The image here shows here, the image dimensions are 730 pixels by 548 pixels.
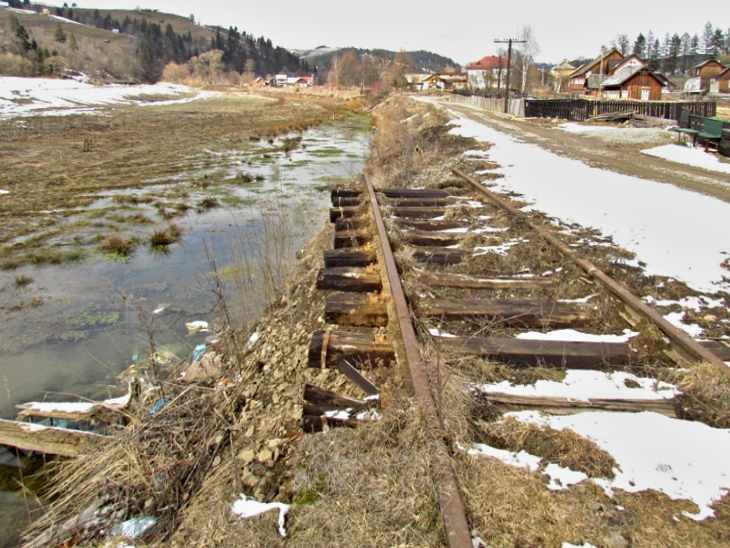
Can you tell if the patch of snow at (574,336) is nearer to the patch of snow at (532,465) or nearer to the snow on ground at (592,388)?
the snow on ground at (592,388)

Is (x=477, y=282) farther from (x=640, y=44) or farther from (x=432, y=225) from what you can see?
(x=640, y=44)

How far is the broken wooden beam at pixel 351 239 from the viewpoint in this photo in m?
6.80

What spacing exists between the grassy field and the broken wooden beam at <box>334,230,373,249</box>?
5828 millimetres

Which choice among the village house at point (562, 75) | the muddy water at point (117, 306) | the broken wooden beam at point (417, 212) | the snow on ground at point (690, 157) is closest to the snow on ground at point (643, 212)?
the broken wooden beam at point (417, 212)

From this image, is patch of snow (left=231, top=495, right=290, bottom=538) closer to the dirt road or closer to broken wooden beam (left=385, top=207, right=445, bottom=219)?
broken wooden beam (left=385, top=207, right=445, bottom=219)

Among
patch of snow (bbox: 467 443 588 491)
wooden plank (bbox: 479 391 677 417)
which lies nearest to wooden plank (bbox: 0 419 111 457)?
patch of snow (bbox: 467 443 588 491)

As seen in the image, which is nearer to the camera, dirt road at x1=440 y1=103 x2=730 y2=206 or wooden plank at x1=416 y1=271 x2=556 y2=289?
wooden plank at x1=416 y1=271 x2=556 y2=289

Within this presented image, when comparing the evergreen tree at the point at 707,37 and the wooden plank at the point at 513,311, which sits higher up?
the evergreen tree at the point at 707,37

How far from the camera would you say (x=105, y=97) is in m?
68.0

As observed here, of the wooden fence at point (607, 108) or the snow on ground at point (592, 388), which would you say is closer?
the snow on ground at point (592, 388)

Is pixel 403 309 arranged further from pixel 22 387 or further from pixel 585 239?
pixel 22 387

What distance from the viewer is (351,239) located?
6.93 meters

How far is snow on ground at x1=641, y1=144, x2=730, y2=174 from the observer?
13.4 m

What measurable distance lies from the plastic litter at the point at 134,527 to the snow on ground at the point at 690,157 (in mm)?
14324
